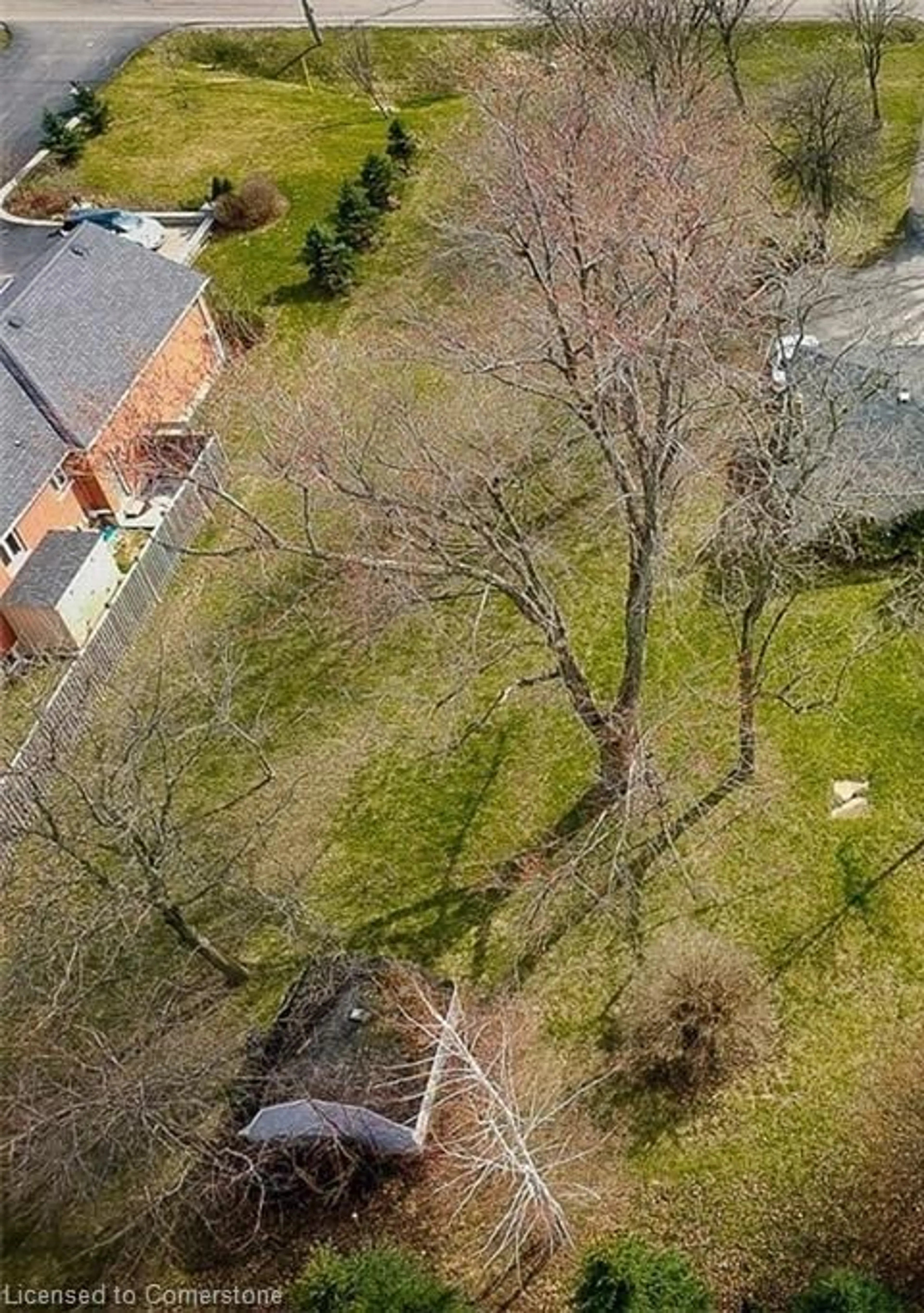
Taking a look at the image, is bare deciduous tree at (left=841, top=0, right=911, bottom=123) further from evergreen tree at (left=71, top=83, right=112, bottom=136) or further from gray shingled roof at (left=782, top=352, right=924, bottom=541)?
evergreen tree at (left=71, top=83, right=112, bottom=136)

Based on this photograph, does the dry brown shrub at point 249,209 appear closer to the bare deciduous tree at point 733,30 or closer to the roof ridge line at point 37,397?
the roof ridge line at point 37,397

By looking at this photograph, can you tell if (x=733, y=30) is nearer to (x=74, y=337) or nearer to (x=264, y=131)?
(x=264, y=131)

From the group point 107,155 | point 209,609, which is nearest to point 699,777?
point 209,609

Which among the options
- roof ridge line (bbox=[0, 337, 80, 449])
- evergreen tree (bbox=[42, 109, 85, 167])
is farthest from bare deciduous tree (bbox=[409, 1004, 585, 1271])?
evergreen tree (bbox=[42, 109, 85, 167])

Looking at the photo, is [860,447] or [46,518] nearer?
[860,447]

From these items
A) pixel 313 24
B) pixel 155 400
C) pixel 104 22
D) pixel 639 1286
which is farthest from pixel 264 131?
pixel 639 1286

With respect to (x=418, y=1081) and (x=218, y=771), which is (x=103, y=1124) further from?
(x=218, y=771)
